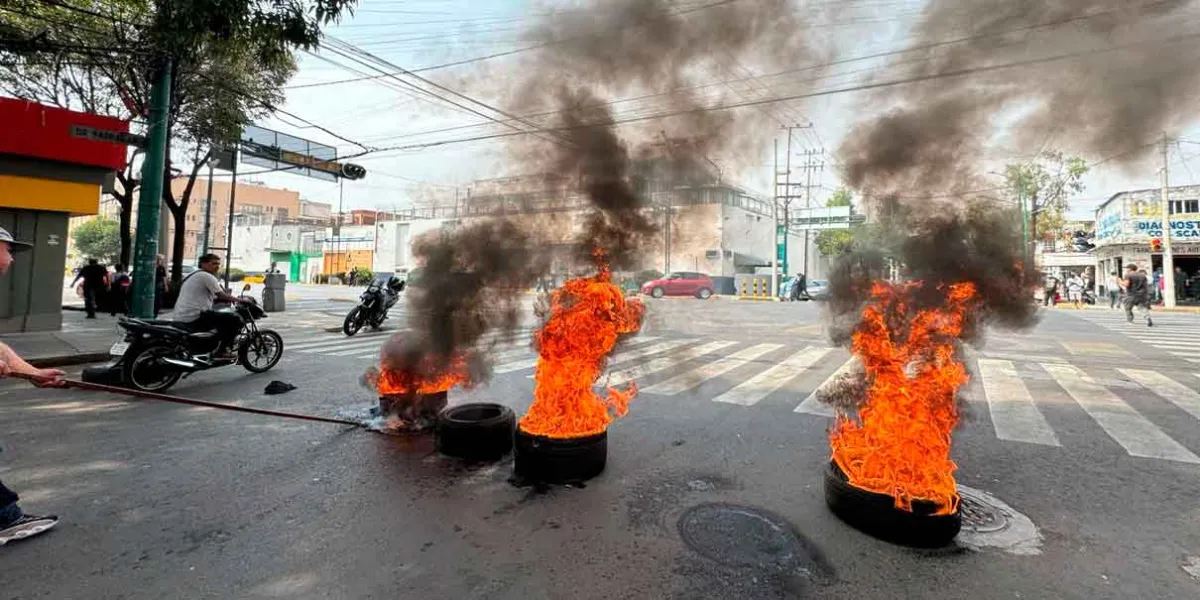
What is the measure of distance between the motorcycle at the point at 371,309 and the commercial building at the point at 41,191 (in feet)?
18.5

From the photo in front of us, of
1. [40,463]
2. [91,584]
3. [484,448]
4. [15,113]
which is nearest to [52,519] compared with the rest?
[91,584]

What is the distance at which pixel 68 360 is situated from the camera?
8.41m

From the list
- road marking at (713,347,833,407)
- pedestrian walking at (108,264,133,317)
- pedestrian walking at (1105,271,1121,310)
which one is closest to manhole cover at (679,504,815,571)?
road marking at (713,347,833,407)

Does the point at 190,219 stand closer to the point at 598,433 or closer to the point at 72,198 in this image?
the point at 72,198

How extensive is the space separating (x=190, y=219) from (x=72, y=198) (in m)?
88.5

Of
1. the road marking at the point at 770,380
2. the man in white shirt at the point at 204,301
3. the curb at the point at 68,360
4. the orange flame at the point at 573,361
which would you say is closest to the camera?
the orange flame at the point at 573,361

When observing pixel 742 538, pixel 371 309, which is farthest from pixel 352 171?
pixel 742 538

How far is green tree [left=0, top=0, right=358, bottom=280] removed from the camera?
5.70 m

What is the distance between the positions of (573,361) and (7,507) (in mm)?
3443

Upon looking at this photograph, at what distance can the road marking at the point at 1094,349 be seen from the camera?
34.3 feet

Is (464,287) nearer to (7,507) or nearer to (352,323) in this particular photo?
(7,507)

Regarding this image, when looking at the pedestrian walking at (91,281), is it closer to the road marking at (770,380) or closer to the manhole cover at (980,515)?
the road marking at (770,380)

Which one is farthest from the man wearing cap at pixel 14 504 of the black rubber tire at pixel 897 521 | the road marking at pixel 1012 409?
the road marking at pixel 1012 409

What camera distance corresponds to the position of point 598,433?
13.1ft
